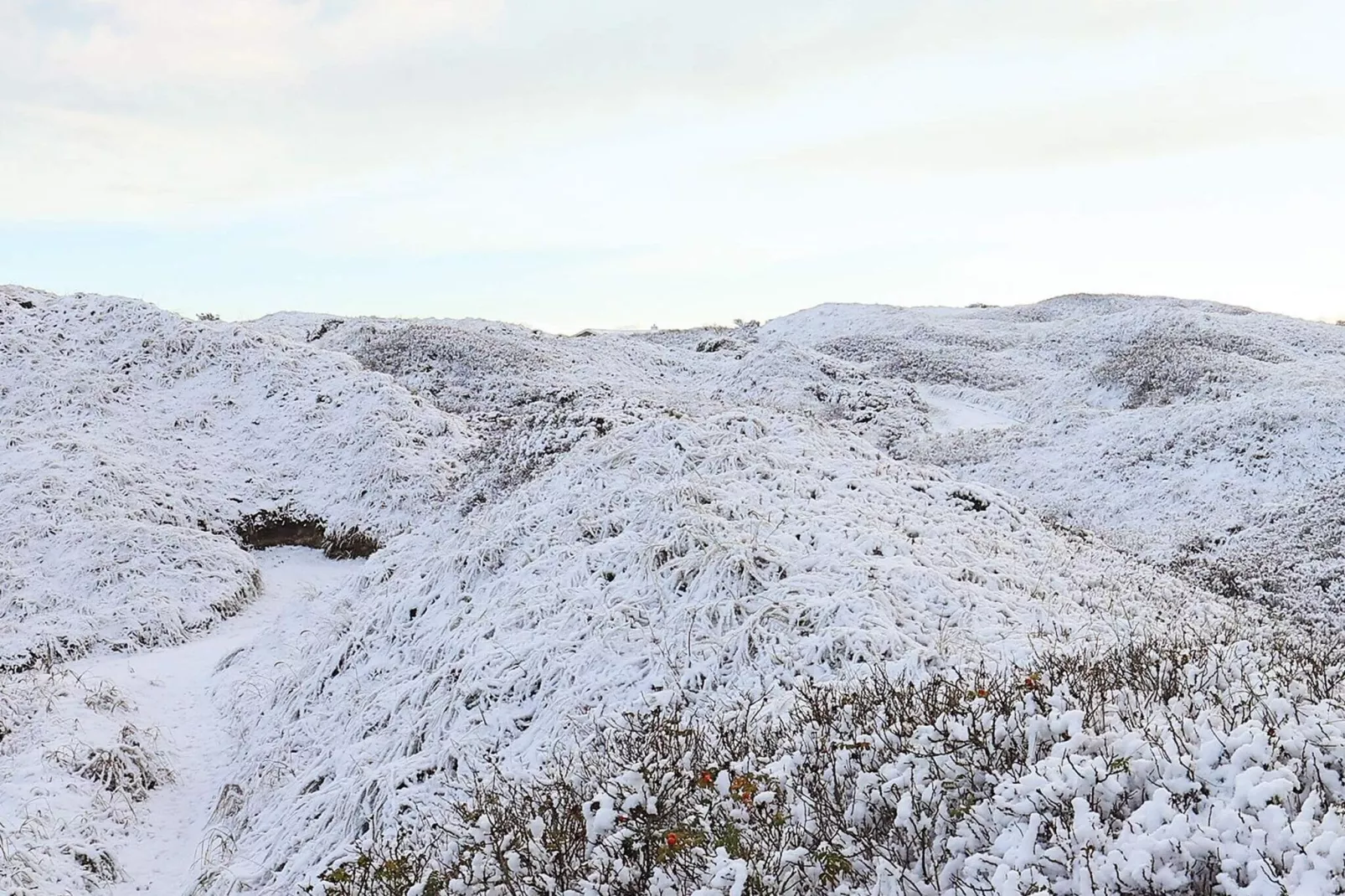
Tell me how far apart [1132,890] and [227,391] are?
28.1 metres

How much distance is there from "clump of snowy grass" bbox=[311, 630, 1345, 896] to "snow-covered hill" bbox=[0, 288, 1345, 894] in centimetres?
47

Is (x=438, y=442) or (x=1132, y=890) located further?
(x=438, y=442)

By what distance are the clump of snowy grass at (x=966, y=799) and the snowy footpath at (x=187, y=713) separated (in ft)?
12.5

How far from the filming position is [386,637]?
11.1 m

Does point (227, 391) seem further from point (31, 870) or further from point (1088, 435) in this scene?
point (1088, 435)

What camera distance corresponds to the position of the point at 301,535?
20.0m

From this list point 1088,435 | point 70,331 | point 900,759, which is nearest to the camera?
point 900,759

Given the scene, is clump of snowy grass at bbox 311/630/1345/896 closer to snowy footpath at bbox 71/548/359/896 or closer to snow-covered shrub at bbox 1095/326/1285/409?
snowy footpath at bbox 71/548/359/896

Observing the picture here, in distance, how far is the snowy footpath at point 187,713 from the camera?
27.7 feet

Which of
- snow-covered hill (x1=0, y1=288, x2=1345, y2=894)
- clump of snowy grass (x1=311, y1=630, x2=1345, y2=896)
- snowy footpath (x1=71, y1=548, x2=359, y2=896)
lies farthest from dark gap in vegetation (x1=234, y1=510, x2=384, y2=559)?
clump of snowy grass (x1=311, y1=630, x2=1345, y2=896)

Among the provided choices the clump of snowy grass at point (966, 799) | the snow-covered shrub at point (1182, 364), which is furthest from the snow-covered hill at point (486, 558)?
the clump of snowy grass at point (966, 799)

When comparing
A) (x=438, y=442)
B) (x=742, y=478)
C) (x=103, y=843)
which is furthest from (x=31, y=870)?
(x=438, y=442)

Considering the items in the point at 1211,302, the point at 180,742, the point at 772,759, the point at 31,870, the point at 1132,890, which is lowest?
the point at 180,742

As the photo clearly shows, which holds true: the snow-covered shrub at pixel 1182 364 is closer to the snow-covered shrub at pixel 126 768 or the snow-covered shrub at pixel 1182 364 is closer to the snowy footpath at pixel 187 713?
the snowy footpath at pixel 187 713
